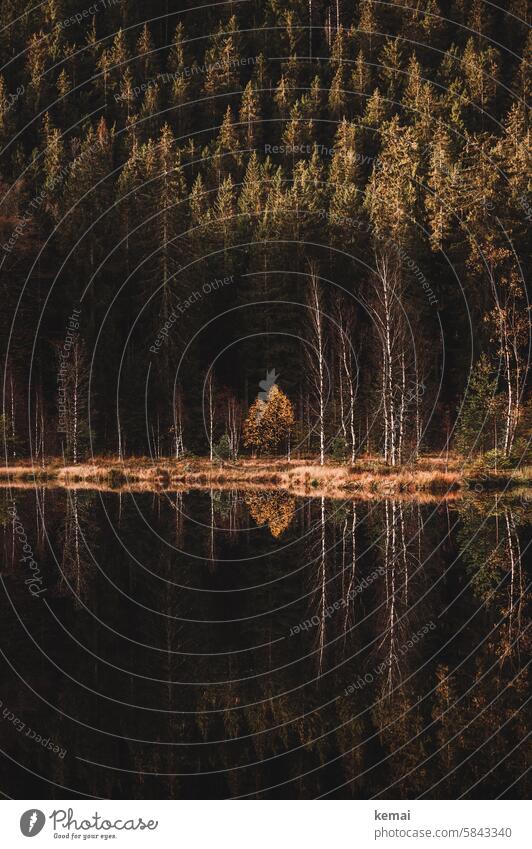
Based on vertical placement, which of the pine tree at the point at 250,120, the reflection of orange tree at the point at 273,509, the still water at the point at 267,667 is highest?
the pine tree at the point at 250,120

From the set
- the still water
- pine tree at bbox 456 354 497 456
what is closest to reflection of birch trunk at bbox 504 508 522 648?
the still water

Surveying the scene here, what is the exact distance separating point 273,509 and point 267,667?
18.3 metres

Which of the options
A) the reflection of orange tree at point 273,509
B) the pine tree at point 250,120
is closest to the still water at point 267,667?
the reflection of orange tree at point 273,509

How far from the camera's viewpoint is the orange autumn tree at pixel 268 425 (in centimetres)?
5559

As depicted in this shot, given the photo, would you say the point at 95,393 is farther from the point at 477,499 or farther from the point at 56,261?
the point at 477,499

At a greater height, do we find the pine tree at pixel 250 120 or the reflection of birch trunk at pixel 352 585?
the pine tree at pixel 250 120

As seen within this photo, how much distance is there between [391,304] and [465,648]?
3016 cm

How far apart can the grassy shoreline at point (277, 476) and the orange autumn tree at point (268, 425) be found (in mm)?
4987

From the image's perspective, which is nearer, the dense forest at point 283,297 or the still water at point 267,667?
the still water at point 267,667

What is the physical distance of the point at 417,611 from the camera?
15.0 meters

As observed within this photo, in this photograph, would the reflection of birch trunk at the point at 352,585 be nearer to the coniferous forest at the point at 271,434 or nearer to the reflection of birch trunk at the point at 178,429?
the coniferous forest at the point at 271,434

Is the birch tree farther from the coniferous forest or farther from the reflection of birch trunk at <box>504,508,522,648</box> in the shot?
the reflection of birch trunk at <box>504,508,522,648</box>

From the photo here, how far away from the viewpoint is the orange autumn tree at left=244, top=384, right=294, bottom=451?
55.6m

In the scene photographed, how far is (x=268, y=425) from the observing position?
55688 millimetres
